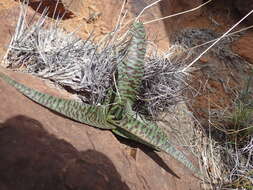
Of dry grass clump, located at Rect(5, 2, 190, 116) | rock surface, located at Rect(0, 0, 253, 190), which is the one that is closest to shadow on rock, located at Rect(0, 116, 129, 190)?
rock surface, located at Rect(0, 0, 253, 190)

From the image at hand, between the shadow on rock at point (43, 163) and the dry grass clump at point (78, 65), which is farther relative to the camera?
the dry grass clump at point (78, 65)

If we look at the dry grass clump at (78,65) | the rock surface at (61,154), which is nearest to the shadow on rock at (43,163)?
the rock surface at (61,154)

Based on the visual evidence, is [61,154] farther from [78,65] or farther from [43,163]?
[78,65]

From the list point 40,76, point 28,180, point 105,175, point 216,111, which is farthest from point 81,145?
point 216,111

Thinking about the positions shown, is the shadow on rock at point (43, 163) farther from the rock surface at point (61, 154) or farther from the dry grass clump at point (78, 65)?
the dry grass clump at point (78, 65)

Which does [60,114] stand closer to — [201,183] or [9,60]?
[9,60]

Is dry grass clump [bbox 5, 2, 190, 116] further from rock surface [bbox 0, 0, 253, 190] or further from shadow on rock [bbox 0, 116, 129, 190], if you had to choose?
shadow on rock [bbox 0, 116, 129, 190]

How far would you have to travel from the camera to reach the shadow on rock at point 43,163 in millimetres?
893

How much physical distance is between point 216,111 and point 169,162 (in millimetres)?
902

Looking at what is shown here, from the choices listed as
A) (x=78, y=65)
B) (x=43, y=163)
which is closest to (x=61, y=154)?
(x=43, y=163)

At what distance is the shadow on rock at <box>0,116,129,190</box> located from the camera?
893mm

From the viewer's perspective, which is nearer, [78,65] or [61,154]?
[61,154]

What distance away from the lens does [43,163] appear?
979mm

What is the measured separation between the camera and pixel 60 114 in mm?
1341
